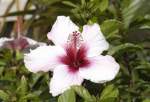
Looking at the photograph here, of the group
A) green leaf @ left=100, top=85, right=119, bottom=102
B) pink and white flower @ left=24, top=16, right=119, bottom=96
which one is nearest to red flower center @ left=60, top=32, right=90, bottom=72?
pink and white flower @ left=24, top=16, right=119, bottom=96

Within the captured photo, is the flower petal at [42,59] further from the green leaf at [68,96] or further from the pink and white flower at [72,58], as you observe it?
the green leaf at [68,96]

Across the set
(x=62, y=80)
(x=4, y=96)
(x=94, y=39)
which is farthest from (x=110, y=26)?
(x=4, y=96)

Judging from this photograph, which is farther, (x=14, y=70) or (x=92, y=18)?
(x=14, y=70)

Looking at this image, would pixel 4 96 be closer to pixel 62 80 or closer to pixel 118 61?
pixel 62 80

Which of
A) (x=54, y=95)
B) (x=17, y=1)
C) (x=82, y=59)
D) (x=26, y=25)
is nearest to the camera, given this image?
(x=54, y=95)

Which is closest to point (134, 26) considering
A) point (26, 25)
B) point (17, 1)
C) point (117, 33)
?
point (117, 33)

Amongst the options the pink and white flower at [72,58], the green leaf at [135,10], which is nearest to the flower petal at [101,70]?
the pink and white flower at [72,58]

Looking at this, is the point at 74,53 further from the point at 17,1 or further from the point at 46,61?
the point at 17,1
